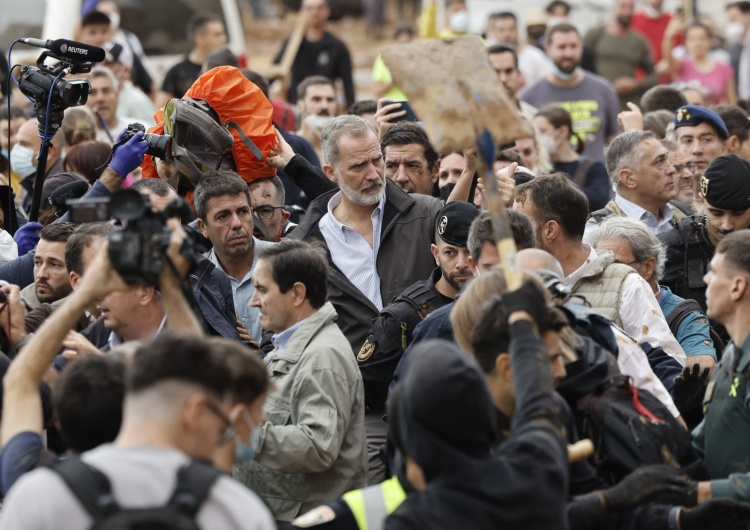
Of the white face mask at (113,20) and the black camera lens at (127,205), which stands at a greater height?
the black camera lens at (127,205)

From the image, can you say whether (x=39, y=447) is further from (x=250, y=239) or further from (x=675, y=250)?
(x=675, y=250)

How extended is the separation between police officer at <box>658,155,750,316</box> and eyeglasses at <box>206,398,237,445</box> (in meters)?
4.24

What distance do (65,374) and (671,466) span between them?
208 cm

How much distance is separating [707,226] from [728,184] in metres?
0.33

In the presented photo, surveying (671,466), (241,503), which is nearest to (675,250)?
(671,466)

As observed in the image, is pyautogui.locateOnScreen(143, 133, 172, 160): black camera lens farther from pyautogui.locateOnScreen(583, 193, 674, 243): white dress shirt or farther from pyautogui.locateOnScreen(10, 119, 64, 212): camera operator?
pyautogui.locateOnScreen(583, 193, 674, 243): white dress shirt

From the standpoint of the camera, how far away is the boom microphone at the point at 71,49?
6906 millimetres

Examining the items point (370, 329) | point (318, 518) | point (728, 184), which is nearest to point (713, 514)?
point (318, 518)

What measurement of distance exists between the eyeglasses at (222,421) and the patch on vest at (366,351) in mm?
2590

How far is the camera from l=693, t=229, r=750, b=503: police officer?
183 inches

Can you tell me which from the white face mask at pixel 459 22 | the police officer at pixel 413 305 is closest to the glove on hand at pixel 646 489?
the police officer at pixel 413 305

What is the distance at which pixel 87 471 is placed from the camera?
3.31 metres

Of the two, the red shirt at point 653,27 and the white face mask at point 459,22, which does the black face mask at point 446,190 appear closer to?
the white face mask at point 459,22

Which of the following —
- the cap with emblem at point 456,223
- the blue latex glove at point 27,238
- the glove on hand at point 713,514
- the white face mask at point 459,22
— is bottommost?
the white face mask at point 459,22
